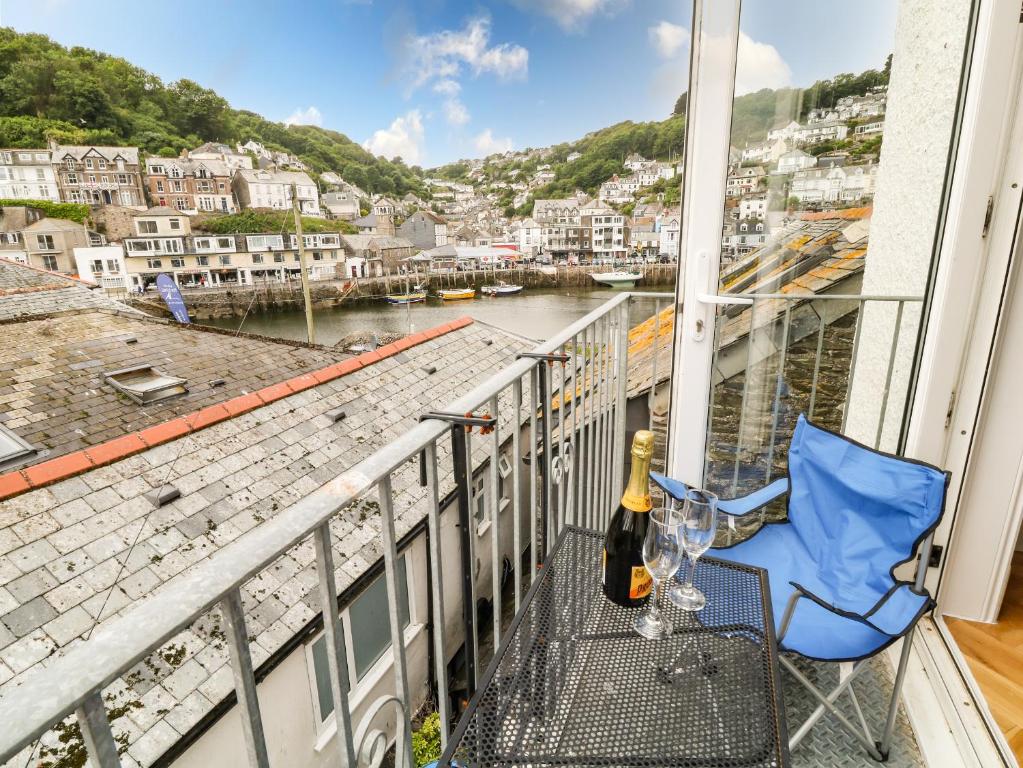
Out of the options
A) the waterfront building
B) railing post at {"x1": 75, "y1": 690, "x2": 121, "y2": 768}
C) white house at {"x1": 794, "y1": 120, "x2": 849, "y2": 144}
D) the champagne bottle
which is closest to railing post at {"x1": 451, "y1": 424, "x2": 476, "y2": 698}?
the champagne bottle

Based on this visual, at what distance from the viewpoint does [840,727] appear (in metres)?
1.49

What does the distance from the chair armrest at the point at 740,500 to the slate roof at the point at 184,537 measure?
360 centimetres

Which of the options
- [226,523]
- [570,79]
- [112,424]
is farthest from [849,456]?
[570,79]

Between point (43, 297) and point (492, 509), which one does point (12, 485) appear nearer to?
point (492, 509)

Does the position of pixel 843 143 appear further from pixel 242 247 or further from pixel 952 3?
pixel 242 247

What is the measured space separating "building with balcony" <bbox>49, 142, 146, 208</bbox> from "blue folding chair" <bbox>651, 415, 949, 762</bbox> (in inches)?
2146

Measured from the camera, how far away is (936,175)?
1666mm

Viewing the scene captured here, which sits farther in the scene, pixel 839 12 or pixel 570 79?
pixel 570 79

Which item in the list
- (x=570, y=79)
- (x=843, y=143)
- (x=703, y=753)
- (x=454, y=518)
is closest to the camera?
(x=703, y=753)

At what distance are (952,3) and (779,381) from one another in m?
1.31

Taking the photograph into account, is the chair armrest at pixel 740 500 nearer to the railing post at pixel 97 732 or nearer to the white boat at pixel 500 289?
the railing post at pixel 97 732

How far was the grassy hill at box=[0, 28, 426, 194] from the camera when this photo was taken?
40772 millimetres

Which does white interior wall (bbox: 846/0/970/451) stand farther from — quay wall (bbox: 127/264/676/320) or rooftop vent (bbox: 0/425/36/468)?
quay wall (bbox: 127/264/676/320)

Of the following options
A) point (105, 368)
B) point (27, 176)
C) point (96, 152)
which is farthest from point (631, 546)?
point (27, 176)
